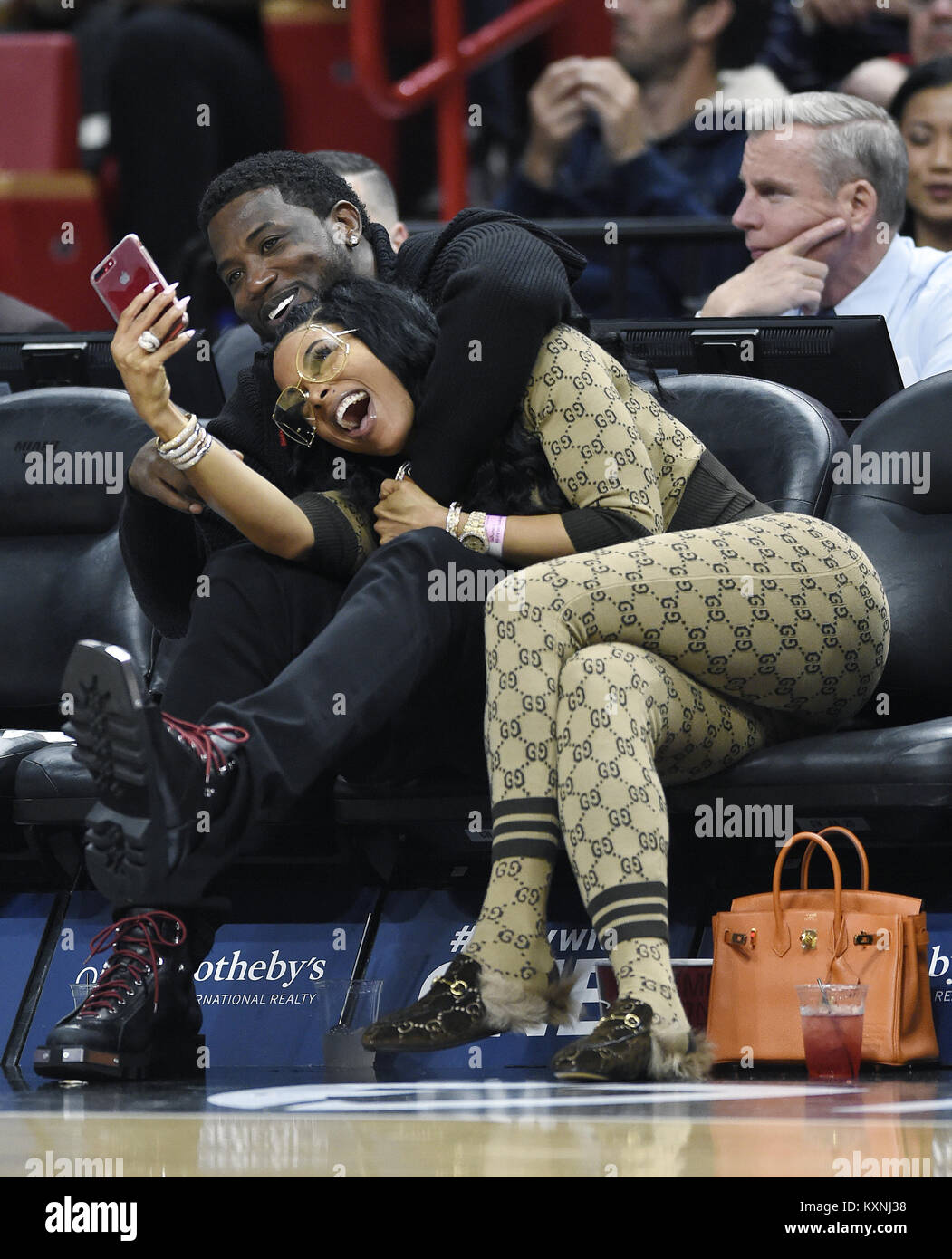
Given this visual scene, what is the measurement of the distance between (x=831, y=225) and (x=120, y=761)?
73.9 inches

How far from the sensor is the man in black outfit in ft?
5.63

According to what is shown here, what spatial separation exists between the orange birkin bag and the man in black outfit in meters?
0.38

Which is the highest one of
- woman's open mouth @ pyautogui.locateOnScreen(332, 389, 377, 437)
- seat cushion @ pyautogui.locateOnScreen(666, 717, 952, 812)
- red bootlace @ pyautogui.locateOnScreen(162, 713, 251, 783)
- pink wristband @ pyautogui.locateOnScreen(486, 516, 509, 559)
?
woman's open mouth @ pyautogui.locateOnScreen(332, 389, 377, 437)

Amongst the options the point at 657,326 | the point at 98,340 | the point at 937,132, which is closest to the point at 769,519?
the point at 657,326

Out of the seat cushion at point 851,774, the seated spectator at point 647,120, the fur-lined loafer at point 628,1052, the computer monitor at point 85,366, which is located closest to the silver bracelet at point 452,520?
the seat cushion at point 851,774

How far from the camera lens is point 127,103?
4566 mm

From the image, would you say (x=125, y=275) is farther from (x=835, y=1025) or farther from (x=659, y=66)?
(x=659, y=66)

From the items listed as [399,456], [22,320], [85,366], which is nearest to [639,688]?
[399,456]

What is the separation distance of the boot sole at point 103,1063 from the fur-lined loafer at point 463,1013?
0.27m

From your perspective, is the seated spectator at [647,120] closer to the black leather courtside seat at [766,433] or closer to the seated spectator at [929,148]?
the seated spectator at [929,148]

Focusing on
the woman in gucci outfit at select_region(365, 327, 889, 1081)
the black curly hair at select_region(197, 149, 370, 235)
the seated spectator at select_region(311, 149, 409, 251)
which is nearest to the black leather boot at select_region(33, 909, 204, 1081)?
the woman in gucci outfit at select_region(365, 327, 889, 1081)

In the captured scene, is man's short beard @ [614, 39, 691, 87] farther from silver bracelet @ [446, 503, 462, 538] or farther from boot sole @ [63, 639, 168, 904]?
boot sole @ [63, 639, 168, 904]

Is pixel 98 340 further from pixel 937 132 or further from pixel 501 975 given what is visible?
pixel 937 132

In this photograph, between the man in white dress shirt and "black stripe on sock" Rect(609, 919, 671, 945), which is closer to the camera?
"black stripe on sock" Rect(609, 919, 671, 945)
